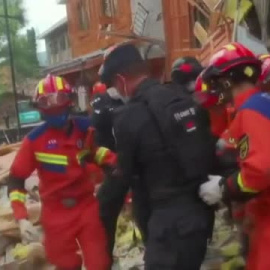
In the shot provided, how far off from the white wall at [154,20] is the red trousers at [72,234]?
584 inches

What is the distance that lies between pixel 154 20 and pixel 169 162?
674 inches

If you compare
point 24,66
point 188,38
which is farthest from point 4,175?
point 24,66

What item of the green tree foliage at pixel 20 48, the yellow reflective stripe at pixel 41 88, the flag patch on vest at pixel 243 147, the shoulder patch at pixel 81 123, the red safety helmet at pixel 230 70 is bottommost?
the green tree foliage at pixel 20 48

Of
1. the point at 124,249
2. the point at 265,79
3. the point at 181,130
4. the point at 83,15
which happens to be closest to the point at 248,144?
the point at 181,130

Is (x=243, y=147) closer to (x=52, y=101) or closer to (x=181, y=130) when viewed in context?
(x=181, y=130)

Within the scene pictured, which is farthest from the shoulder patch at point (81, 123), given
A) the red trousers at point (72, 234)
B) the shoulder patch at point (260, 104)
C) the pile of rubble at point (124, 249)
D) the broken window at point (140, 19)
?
the broken window at point (140, 19)

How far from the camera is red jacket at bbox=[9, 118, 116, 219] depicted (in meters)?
6.15

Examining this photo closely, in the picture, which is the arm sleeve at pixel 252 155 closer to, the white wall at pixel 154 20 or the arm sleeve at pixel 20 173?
the arm sleeve at pixel 20 173

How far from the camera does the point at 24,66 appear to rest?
65.9 m

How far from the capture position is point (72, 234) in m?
6.15

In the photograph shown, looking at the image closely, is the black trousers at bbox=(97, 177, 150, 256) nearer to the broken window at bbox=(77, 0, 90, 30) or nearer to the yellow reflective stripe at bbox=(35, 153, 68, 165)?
the yellow reflective stripe at bbox=(35, 153, 68, 165)

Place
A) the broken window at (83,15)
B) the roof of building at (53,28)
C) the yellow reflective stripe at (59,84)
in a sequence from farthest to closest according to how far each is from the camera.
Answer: the roof of building at (53,28), the broken window at (83,15), the yellow reflective stripe at (59,84)

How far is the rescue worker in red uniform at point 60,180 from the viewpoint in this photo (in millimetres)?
6105

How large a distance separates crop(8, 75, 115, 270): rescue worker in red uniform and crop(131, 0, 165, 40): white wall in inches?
580
